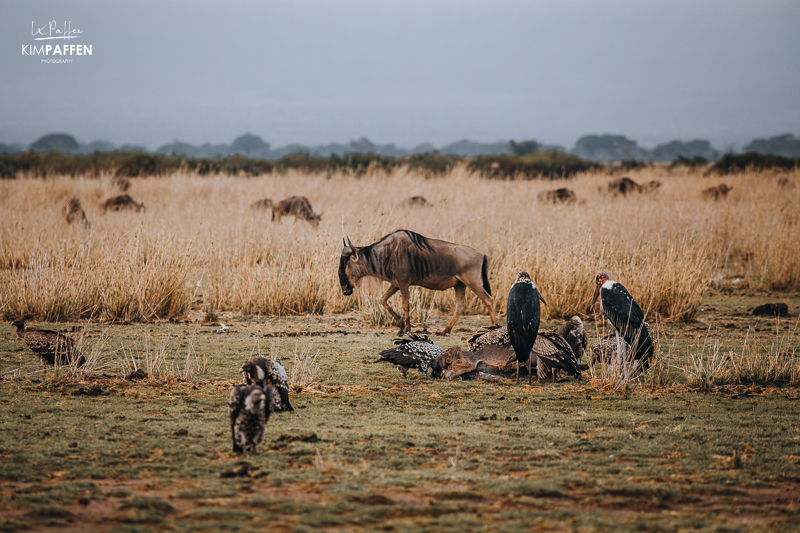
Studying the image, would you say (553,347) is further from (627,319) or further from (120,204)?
(120,204)

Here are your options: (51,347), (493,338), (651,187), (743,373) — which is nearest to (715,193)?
(651,187)

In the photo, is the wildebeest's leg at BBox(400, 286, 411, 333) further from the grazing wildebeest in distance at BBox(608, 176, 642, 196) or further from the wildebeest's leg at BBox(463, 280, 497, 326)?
the grazing wildebeest in distance at BBox(608, 176, 642, 196)

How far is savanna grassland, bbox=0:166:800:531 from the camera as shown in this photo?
3236 millimetres

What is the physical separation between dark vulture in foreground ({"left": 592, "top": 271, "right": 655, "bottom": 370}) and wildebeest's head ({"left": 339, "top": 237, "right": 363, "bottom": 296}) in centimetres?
340

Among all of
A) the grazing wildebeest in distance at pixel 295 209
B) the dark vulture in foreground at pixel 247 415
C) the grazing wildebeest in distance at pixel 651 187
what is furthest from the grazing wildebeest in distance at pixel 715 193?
the dark vulture in foreground at pixel 247 415

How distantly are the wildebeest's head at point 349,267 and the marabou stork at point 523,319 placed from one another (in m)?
3.13

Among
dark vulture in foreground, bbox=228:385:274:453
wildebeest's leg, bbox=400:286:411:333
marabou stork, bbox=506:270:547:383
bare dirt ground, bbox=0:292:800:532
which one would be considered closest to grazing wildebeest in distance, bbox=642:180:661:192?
wildebeest's leg, bbox=400:286:411:333

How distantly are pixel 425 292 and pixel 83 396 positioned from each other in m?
6.14

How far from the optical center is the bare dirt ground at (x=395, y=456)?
312 cm

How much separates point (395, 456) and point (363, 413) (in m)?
1.13

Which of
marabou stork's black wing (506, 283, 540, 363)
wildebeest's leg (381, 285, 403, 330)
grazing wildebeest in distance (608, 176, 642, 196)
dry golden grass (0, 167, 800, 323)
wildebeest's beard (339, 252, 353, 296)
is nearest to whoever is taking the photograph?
marabou stork's black wing (506, 283, 540, 363)

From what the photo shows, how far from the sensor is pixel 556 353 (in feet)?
21.0

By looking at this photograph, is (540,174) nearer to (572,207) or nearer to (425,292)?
(572,207)

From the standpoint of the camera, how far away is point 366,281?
A: 421 inches
